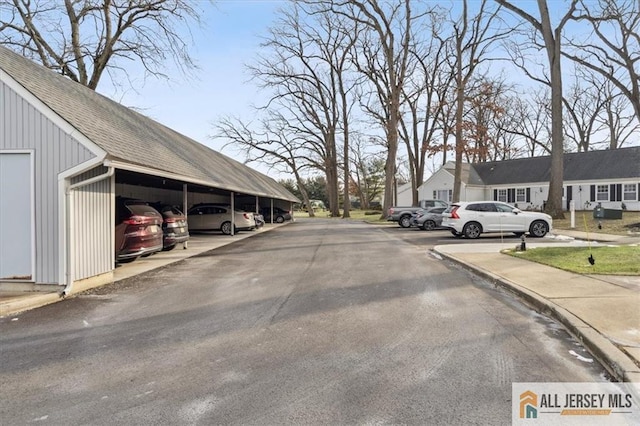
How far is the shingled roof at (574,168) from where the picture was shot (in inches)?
1406

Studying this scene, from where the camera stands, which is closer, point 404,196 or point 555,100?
point 555,100

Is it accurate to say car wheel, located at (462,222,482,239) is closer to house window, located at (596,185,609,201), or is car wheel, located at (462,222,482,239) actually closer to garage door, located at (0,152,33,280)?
garage door, located at (0,152,33,280)

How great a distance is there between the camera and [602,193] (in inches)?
1428

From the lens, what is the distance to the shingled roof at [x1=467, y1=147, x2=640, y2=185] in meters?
35.7

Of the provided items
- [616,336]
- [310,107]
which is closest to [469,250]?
[616,336]

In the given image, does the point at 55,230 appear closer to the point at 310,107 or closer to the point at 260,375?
the point at 260,375

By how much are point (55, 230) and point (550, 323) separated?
8.34 metres

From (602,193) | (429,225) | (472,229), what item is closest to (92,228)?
(472,229)

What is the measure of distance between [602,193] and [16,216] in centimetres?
4025

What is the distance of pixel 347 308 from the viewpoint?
6984mm

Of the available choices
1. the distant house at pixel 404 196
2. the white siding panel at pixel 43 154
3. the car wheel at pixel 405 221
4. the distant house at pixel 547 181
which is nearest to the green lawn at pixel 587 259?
the white siding panel at pixel 43 154

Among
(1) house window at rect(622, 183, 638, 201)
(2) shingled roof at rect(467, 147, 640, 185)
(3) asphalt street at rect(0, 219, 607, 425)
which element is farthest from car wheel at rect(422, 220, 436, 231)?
(2) shingled roof at rect(467, 147, 640, 185)

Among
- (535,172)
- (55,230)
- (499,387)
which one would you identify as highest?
(535,172)

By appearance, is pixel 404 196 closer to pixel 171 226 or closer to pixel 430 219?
pixel 430 219
